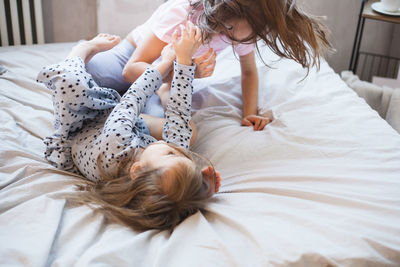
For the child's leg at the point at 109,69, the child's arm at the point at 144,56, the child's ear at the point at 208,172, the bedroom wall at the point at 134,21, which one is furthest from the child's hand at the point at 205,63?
the bedroom wall at the point at 134,21

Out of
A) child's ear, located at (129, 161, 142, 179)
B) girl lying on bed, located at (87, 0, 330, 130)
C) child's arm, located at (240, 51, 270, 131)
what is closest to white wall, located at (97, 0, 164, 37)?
girl lying on bed, located at (87, 0, 330, 130)

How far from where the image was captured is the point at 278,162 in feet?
3.41

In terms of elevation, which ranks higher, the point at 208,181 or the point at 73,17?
the point at 73,17

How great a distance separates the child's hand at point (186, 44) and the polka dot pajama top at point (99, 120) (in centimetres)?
3

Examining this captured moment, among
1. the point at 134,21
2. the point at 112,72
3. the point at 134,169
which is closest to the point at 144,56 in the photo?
the point at 112,72

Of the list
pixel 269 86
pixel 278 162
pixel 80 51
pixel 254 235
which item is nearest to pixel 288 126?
pixel 278 162

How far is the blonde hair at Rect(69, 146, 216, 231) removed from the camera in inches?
32.0

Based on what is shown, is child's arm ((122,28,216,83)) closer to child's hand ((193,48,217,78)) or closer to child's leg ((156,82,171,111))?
child's hand ((193,48,217,78))

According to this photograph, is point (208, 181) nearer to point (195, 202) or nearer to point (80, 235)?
point (195, 202)

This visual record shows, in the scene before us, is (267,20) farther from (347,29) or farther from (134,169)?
(347,29)

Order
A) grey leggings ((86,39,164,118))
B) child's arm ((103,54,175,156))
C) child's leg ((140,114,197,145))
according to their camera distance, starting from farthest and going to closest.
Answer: grey leggings ((86,39,164,118)) < child's leg ((140,114,197,145)) < child's arm ((103,54,175,156))

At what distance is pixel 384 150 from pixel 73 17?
5.65 ft

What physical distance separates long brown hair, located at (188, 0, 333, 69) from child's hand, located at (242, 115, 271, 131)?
213 mm

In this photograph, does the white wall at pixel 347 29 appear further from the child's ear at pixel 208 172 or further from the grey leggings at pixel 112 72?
the child's ear at pixel 208 172
